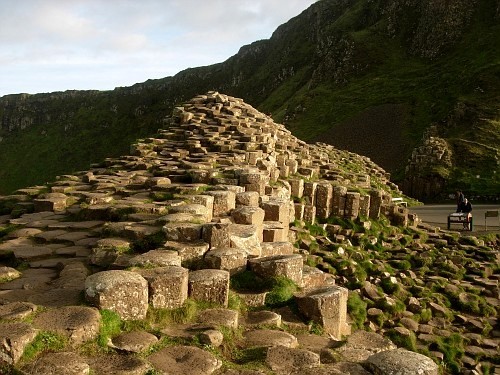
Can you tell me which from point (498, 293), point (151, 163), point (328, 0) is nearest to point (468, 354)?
point (498, 293)

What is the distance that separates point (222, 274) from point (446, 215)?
2238 centimetres

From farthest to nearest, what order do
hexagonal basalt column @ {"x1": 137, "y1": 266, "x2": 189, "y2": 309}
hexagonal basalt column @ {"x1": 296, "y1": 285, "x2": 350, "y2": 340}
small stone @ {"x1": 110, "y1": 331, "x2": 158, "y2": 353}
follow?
1. hexagonal basalt column @ {"x1": 296, "y1": 285, "x2": 350, "y2": 340}
2. hexagonal basalt column @ {"x1": 137, "y1": 266, "x2": 189, "y2": 309}
3. small stone @ {"x1": 110, "y1": 331, "x2": 158, "y2": 353}

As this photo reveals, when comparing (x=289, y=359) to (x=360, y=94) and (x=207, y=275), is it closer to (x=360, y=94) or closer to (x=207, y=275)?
(x=207, y=275)

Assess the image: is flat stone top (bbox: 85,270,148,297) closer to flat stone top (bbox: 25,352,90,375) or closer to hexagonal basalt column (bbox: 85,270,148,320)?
hexagonal basalt column (bbox: 85,270,148,320)

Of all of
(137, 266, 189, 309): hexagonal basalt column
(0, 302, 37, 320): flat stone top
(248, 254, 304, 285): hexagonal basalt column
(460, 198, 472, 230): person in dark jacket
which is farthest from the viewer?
(460, 198, 472, 230): person in dark jacket

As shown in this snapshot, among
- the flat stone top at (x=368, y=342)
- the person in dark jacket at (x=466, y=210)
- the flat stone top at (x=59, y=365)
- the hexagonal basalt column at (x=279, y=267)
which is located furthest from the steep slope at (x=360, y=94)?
the flat stone top at (x=59, y=365)

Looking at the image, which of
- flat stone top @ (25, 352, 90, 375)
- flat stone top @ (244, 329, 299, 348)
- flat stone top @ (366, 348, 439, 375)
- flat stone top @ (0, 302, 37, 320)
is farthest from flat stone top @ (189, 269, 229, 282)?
flat stone top @ (366, 348, 439, 375)

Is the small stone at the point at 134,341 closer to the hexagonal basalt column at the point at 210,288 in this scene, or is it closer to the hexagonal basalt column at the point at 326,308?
the hexagonal basalt column at the point at 210,288

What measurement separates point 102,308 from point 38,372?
4.21ft

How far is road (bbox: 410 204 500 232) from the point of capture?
76.3ft

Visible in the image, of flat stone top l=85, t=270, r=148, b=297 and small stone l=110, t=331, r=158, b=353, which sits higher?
flat stone top l=85, t=270, r=148, b=297

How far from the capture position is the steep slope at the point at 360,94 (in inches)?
1764

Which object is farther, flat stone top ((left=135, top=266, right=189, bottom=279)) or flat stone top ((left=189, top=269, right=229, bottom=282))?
flat stone top ((left=189, top=269, right=229, bottom=282))

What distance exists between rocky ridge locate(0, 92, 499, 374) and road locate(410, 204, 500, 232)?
415 centimetres
